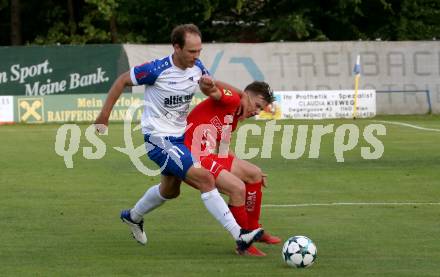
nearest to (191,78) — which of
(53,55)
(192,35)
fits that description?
(192,35)

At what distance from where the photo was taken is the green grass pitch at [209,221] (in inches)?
360

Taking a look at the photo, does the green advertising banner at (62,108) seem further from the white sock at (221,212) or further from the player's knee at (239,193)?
the white sock at (221,212)

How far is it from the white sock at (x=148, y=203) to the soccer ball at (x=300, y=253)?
175 cm

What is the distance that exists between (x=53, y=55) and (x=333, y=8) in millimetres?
12878

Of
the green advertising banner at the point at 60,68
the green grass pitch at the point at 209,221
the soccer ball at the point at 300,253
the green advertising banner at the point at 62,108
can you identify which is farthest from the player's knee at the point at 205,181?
the green advertising banner at the point at 60,68

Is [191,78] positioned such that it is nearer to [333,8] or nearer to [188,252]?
[188,252]

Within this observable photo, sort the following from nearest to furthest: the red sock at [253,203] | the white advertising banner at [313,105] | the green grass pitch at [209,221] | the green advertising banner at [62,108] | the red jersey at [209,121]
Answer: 1. the green grass pitch at [209,221]
2. the red jersey at [209,121]
3. the red sock at [253,203]
4. the green advertising banner at [62,108]
5. the white advertising banner at [313,105]

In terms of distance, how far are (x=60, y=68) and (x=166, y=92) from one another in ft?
89.1

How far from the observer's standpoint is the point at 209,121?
33.6ft

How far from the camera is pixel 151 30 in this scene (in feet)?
150

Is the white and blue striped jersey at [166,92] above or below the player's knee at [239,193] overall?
above

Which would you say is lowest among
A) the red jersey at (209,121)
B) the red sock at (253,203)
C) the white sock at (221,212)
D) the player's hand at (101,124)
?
the red sock at (253,203)

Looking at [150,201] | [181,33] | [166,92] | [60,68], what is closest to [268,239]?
[150,201]

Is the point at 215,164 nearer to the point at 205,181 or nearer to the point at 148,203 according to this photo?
the point at 205,181
